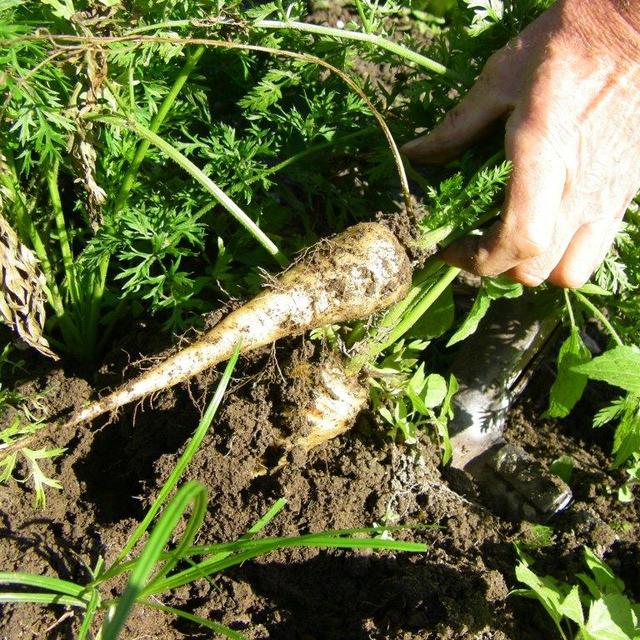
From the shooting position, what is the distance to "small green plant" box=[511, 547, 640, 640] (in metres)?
1.89

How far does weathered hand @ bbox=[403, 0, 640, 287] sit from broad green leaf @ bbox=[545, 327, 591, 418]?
221 millimetres

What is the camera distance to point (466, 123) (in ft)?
7.32

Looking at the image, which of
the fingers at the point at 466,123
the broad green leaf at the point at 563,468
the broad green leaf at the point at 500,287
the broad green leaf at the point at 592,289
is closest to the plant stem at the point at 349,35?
the fingers at the point at 466,123

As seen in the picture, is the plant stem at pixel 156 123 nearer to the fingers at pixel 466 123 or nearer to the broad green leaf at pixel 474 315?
the fingers at pixel 466 123

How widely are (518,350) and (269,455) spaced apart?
1.11 metres

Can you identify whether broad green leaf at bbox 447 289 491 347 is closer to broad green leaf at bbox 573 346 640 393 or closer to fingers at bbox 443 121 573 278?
fingers at bbox 443 121 573 278

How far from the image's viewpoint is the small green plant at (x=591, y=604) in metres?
1.89

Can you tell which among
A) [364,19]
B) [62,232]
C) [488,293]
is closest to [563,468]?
[488,293]

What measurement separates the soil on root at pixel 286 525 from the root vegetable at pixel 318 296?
0.13 m

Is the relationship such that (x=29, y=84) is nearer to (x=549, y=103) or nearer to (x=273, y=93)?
(x=273, y=93)

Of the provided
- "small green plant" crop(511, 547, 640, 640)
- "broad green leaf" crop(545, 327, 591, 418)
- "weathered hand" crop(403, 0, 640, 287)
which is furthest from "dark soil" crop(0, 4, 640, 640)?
"weathered hand" crop(403, 0, 640, 287)

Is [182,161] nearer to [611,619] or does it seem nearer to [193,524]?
[193,524]

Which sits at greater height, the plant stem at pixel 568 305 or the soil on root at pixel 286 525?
the plant stem at pixel 568 305

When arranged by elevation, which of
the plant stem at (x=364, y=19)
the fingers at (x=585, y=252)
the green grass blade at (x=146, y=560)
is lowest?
the green grass blade at (x=146, y=560)
